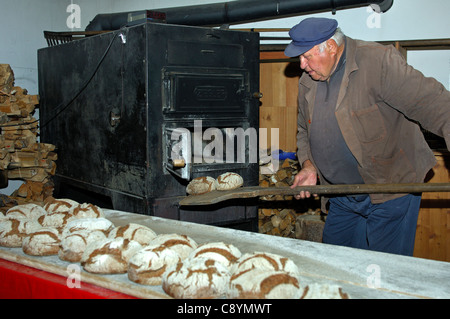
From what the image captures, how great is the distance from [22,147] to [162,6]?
2340mm

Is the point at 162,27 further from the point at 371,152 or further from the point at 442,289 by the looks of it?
the point at 442,289

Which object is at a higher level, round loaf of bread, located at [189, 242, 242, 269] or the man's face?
the man's face

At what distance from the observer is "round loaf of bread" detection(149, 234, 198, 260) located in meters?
1.80

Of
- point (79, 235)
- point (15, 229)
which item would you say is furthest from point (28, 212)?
point (79, 235)

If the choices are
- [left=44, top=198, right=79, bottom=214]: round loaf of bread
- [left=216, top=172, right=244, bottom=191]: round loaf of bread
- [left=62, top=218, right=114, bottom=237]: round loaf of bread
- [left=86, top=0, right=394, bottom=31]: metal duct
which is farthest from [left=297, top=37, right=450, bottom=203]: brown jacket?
[left=86, top=0, right=394, bottom=31]: metal duct

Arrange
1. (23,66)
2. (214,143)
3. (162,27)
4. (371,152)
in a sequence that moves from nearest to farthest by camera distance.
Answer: (371,152) < (162,27) < (214,143) < (23,66)

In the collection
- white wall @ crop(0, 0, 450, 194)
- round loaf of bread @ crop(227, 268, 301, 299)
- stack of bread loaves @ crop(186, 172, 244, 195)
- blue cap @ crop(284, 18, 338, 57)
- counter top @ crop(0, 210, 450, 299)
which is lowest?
counter top @ crop(0, 210, 450, 299)

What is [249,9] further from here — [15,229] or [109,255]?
[109,255]

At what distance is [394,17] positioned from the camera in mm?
4277

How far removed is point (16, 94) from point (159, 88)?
8.31ft

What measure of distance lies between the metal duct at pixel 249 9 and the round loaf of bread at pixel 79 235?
9.19ft

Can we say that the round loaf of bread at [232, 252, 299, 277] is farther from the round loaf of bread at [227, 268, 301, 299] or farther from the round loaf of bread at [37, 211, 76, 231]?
the round loaf of bread at [37, 211, 76, 231]

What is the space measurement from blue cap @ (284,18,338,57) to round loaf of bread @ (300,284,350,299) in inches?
57.5

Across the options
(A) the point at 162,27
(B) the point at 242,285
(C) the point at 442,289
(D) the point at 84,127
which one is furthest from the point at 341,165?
(D) the point at 84,127
